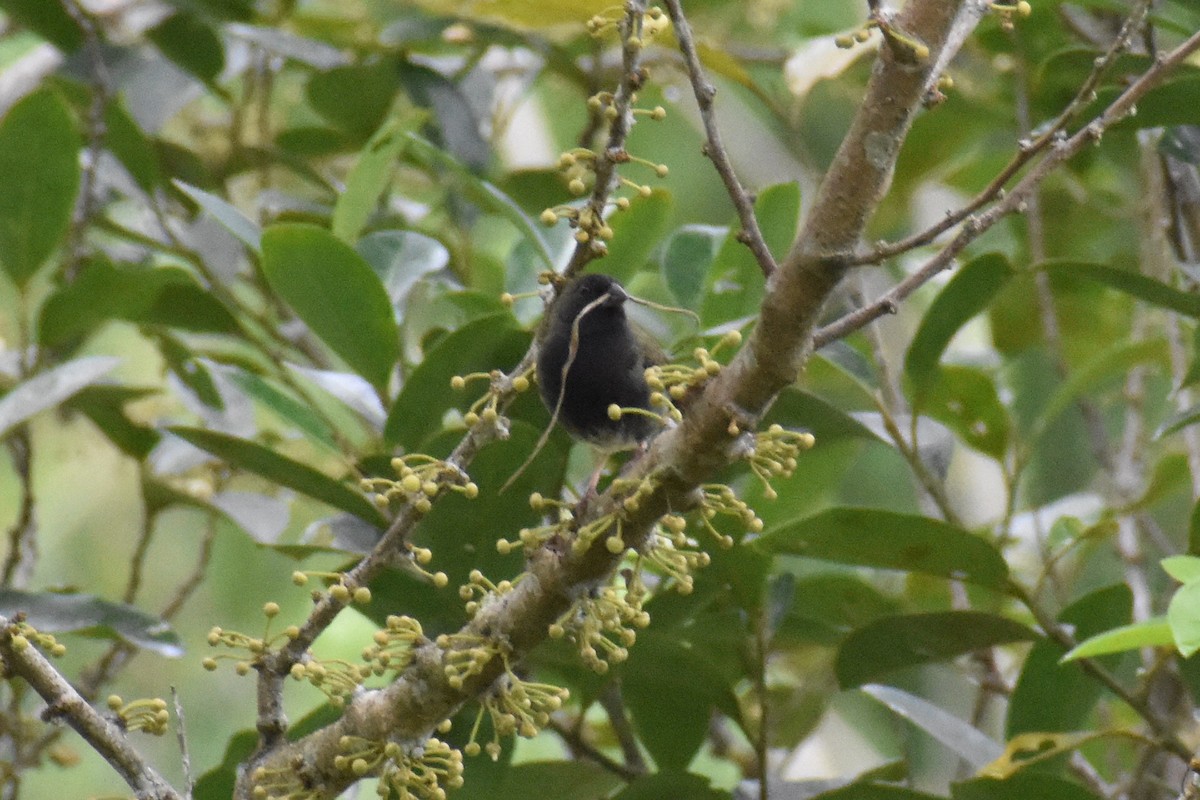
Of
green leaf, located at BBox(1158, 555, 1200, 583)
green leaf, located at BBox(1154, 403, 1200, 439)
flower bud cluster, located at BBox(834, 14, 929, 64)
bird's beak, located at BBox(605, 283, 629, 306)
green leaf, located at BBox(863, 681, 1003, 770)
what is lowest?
green leaf, located at BBox(863, 681, 1003, 770)

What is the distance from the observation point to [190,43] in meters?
2.46

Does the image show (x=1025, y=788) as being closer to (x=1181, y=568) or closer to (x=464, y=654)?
(x=1181, y=568)

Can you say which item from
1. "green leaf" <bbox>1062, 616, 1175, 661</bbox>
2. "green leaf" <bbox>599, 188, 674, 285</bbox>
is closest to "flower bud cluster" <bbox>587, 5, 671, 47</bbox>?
"green leaf" <bbox>1062, 616, 1175, 661</bbox>

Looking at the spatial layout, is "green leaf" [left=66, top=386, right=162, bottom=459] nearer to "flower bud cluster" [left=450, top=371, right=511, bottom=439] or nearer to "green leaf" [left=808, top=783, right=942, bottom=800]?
"flower bud cluster" [left=450, top=371, right=511, bottom=439]

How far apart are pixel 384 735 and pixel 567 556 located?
26 centimetres

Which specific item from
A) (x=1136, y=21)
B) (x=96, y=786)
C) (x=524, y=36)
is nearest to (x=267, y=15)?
(x=524, y=36)

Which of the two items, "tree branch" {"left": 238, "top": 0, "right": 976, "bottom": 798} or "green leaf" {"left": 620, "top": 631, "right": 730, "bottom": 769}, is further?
"green leaf" {"left": 620, "top": 631, "right": 730, "bottom": 769}

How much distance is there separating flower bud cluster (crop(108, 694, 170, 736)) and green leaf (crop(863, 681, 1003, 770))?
0.85 m

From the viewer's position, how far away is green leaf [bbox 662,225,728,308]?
1882 millimetres

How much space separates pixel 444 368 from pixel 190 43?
1.23 meters

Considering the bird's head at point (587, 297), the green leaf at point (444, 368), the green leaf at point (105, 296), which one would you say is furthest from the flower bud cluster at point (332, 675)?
the green leaf at point (105, 296)

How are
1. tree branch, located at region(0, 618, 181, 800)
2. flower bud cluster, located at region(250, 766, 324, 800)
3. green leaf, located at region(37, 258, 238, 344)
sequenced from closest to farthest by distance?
tree branch, located at region(0, 618, 181, 800) < flower bud cluster, located at region(250, 766, 324, 800) < green leaf, located at region(37, 258, 238, 344)

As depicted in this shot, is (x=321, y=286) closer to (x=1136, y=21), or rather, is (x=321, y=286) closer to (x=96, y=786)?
(x=1136, y=21)

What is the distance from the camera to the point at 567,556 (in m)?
1.16
